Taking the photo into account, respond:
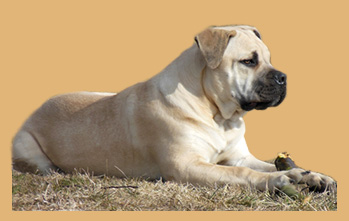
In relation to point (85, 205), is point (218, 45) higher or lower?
higher

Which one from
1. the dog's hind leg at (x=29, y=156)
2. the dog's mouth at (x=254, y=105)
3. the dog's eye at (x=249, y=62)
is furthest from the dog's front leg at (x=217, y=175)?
the dog's hind leg at (x=29, y=156)

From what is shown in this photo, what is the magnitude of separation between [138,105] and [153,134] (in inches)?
18.9

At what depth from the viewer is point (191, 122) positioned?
7.70 metres

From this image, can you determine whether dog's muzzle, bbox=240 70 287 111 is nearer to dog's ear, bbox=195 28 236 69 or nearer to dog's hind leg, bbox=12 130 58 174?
dog's ear, bbox=195 28 236 69

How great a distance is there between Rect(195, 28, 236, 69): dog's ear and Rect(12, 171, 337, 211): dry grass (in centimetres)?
Answer: 152

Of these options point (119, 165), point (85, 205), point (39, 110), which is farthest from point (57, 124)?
point (85, 205)

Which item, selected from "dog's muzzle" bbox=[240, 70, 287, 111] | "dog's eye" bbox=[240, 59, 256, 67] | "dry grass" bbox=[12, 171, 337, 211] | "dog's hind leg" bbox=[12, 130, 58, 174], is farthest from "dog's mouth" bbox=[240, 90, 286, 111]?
"dog's hind leg" bbox=[12, 130, 58, 174]

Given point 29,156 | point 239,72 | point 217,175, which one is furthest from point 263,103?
point 29,156

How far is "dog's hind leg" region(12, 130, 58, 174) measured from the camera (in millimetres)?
8820

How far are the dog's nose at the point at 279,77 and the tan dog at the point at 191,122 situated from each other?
0.04 feet

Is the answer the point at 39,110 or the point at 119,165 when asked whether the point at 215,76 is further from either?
the point at 39,110

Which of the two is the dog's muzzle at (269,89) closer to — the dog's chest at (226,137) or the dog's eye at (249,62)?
the dog's eye at (249,62)

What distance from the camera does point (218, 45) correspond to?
7.53 meters

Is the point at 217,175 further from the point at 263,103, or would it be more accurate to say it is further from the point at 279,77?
the point at 279,77
